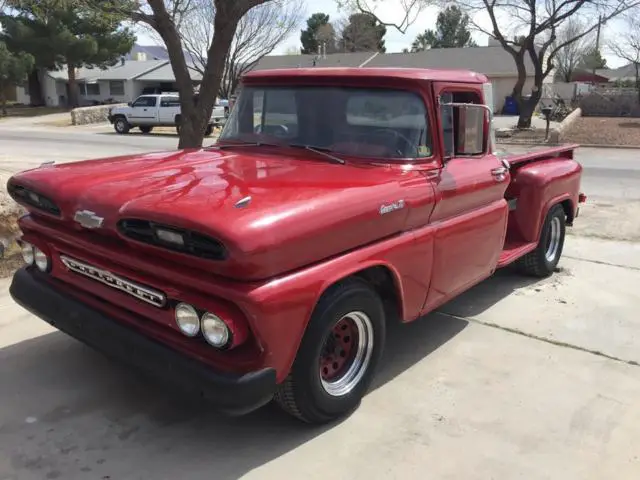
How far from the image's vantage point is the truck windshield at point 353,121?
12.8ft

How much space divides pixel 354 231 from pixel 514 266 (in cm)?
349

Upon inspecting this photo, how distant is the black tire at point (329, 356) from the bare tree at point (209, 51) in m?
6.37

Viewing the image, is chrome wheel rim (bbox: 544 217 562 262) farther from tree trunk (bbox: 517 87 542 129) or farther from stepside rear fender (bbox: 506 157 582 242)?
tree trunk (bbox: 517 87 542 129)

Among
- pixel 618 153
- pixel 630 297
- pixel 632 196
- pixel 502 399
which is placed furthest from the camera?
pixel 618 153

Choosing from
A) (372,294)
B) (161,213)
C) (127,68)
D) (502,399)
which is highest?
(127,68)

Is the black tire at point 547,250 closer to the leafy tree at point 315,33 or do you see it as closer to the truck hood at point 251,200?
the truck hood at point 251,200

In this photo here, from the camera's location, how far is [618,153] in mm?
19141

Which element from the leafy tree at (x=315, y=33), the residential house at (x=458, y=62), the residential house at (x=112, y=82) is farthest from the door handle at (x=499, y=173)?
the leafy tree at (x=315, y=33)

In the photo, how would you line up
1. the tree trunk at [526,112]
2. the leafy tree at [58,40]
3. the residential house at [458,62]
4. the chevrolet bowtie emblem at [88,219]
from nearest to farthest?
the chevrolet bowtie emblem at [88,219], the tree trunk at [526,112], the leafy tree at [58,40], the residential house at [458,62]

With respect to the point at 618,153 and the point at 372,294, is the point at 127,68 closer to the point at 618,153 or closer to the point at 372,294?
the point at 618,153

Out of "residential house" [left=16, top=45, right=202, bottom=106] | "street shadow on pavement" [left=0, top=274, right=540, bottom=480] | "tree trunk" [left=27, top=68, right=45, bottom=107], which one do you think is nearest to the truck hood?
"street shadow on pavement" [left=0, top=274, right=540, bottom=480]

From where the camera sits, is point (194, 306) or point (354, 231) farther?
point (354, 231)

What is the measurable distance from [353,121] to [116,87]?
53.4 m

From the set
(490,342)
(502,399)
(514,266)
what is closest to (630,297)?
(514,266)
